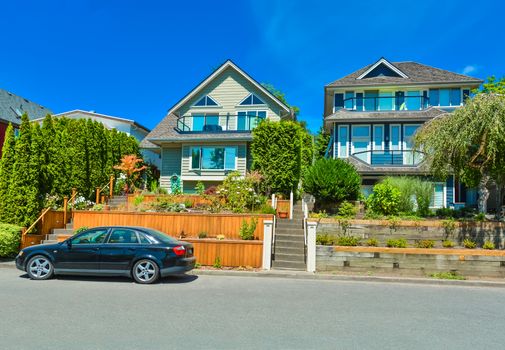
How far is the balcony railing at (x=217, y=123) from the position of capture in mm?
24047

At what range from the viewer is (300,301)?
25.8 feet

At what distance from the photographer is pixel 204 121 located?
981 inches

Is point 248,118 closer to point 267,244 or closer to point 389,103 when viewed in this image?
point 389,103

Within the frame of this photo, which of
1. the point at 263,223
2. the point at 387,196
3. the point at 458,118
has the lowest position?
the point at 263,223

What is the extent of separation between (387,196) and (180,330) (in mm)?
12676

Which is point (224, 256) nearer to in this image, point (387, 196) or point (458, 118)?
point (387, 196)

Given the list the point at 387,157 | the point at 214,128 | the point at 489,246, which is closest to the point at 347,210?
the point at 489,246

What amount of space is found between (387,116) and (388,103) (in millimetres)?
1363

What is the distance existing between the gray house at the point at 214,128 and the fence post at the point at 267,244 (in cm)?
1119

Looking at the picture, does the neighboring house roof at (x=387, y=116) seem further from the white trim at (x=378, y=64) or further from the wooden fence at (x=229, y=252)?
the wooden fence at (x=229, y=252)

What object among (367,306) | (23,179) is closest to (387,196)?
(367,306)

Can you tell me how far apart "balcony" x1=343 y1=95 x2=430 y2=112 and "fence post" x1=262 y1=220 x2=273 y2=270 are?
612 inches

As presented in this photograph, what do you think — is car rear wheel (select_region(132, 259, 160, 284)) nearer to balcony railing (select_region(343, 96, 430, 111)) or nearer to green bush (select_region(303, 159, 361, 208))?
green bush (select_region(303, 159, 361, 208))

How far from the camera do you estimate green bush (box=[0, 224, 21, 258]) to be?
12.3 meters
